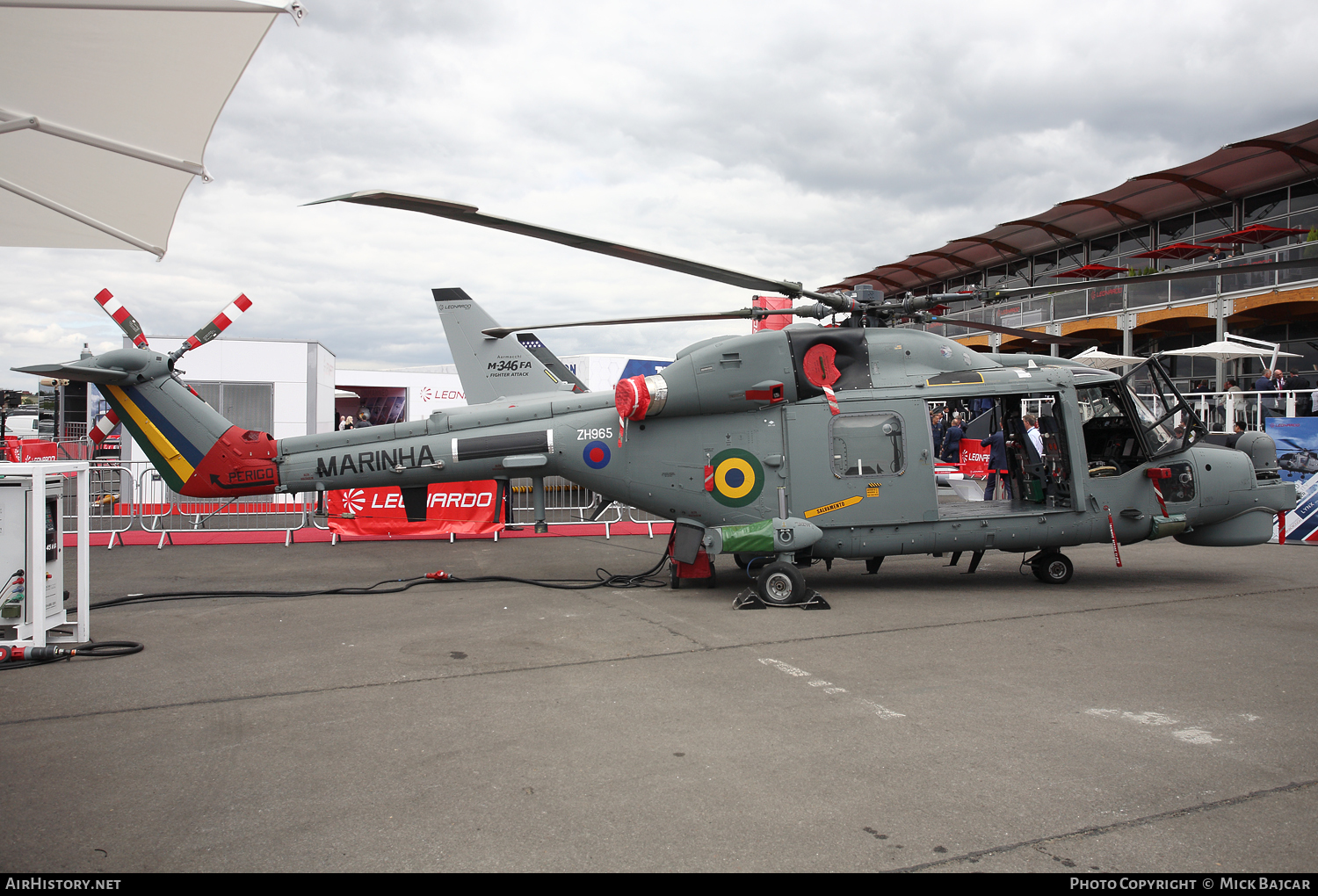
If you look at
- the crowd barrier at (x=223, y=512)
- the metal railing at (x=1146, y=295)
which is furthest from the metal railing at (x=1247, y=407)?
the crowd barrier at (x=223, y=512)

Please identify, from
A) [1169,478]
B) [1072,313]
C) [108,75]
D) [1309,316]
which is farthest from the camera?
[1072,313]

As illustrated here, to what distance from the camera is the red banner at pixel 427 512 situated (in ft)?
45.9

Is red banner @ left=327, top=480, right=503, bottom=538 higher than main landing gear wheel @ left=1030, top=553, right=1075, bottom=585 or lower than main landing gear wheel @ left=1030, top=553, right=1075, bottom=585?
higher

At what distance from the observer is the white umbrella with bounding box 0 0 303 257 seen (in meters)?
3.58

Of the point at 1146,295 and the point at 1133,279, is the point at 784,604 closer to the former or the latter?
the point at 1133,279

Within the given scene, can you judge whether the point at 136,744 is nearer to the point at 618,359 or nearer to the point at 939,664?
the point at 939,664

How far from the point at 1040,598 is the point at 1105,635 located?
5.56ft

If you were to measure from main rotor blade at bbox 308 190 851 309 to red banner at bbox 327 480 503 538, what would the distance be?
25.4 ft

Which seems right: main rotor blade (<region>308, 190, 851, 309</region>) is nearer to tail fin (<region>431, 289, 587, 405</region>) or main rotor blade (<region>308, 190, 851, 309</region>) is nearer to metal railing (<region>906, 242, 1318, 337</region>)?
tail fin (<region>431, 289, 587, 405</region>)

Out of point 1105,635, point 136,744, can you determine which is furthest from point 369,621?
point 1105,635

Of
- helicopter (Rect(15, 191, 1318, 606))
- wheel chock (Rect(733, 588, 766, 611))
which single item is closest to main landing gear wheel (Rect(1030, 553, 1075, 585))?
helicopter (Rect(15, 191, 1318, 606))

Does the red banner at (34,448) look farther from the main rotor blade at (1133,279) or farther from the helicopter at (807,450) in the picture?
the main rotor blade at (1133,279)

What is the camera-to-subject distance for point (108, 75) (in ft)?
12.9

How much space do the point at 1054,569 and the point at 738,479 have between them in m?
4.06
